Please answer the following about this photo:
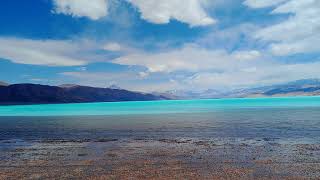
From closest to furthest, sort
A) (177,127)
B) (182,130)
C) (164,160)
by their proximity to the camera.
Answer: (164,160)
(182,130)
(177,127)

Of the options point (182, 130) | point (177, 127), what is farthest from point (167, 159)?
point (177, 127)

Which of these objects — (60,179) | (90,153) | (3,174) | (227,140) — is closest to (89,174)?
(60,179)

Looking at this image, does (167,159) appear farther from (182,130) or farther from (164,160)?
(182,130)

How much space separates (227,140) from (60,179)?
59.5 feet

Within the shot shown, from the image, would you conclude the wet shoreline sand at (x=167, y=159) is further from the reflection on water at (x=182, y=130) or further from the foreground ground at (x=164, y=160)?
the reflection on water at (x=182, y=130)

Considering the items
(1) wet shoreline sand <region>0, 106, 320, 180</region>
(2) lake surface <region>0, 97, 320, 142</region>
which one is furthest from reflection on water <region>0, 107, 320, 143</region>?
(1) wet shoreline sand <region>0, 106, 320, 180</region>

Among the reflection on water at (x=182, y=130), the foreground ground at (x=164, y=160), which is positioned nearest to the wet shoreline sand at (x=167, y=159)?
the foreground ground at (x=164, y=160)

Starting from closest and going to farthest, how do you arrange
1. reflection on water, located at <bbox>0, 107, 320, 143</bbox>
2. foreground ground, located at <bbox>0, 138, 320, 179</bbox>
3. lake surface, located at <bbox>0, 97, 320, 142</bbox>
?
1. foreground ground, located at <bbox>0, 138, 320, 179</bbox>
2. reflection on water, located at <bbox>0, 107, 320, 143</bbox>
3. lake surface, located at <bbox>0, 97, 320, 142</bbox>

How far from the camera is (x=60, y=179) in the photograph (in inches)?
671

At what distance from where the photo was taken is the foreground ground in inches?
700

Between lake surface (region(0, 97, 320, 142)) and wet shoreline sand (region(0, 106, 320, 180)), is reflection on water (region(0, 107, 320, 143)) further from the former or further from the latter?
wet shoreline sand (region(0, 106, 320, 180))

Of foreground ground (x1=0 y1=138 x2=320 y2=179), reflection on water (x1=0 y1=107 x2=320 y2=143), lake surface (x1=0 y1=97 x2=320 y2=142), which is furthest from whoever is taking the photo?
lake surface (x1=0 y1=97 x2=320 y2=142)

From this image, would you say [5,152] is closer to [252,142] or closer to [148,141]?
[148,141]

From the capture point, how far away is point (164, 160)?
21.7 m
